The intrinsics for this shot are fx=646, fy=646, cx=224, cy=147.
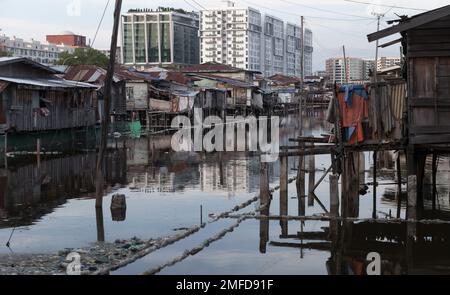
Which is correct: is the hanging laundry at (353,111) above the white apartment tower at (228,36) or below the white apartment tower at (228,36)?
below

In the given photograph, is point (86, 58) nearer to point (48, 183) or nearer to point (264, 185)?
point (48, 183)

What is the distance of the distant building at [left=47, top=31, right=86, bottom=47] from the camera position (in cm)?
16350

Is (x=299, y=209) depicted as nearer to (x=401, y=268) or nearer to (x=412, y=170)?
(x=412, y=170)

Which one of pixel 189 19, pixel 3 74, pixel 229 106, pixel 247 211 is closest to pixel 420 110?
pixel 247 211

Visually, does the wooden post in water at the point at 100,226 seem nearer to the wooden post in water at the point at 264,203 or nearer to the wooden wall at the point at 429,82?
the wooden post in water at the point at 264,203

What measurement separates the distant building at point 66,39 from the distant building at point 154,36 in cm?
1675

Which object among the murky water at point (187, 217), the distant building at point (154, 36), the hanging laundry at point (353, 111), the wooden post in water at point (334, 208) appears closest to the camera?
the murky water at point (187, 217)

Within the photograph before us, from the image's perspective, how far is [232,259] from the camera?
1361 cm

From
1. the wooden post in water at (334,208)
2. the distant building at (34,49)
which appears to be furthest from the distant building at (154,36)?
the wooden post in water at (334,208)

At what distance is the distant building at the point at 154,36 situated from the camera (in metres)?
145

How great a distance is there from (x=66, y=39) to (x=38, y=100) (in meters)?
137

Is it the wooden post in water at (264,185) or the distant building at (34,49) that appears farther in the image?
the distant building at (34,49)

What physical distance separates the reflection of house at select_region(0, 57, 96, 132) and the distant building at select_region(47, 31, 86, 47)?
120 meters

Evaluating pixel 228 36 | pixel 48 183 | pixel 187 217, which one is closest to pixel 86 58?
pixel 48 183
